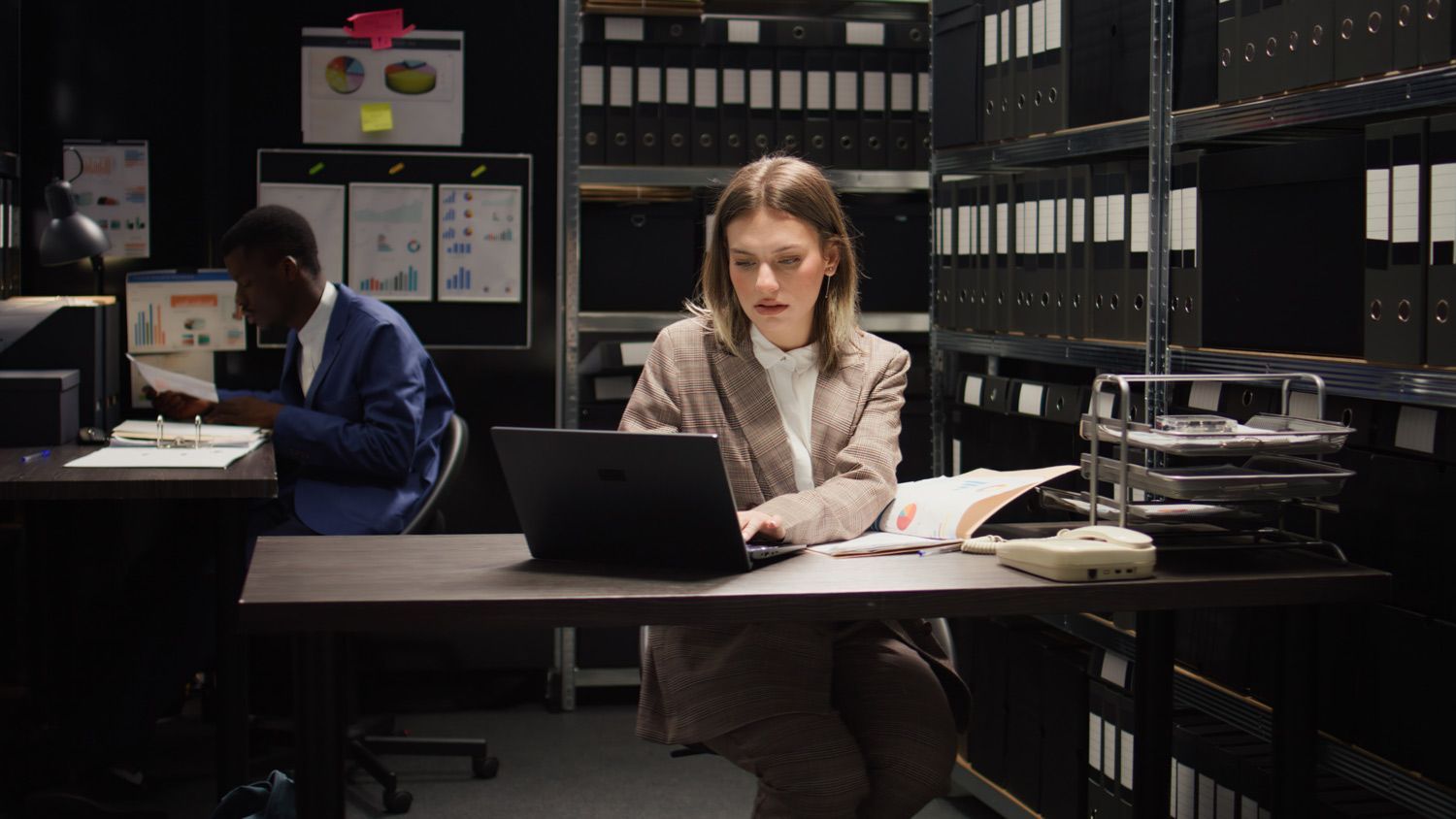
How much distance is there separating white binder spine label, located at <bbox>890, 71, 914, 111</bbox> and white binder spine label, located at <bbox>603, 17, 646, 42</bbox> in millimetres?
636

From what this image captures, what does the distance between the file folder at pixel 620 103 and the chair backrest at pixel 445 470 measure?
33.2 inches

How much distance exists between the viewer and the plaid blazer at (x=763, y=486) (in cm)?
178

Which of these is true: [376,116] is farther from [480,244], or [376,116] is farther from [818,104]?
[818,104]

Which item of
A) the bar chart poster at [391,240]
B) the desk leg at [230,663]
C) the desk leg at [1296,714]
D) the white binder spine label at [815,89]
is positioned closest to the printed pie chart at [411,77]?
the bar chart poster at [391,240]

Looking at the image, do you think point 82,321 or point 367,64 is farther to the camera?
point 367,64

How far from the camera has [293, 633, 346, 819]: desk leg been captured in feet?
4.85

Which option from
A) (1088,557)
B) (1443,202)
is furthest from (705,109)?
(1088,557)

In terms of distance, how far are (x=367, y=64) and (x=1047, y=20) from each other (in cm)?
195

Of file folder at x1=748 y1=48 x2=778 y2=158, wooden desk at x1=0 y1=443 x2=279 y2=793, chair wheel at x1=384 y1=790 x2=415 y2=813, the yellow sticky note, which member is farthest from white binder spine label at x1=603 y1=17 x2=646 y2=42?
chair wheel at x1=384 y1=790 x2=415 y2=813

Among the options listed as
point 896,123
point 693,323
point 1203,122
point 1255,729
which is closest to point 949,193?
point 896,123

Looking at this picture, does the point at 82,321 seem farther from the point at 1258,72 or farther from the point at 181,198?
the point at 1258,72

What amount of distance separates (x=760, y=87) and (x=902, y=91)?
36 centimetres

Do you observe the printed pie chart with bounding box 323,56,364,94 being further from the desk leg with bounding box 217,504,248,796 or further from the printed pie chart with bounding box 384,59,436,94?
the desk leg with bounding box 217,504,248,796

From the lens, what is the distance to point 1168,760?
6.30 ft
